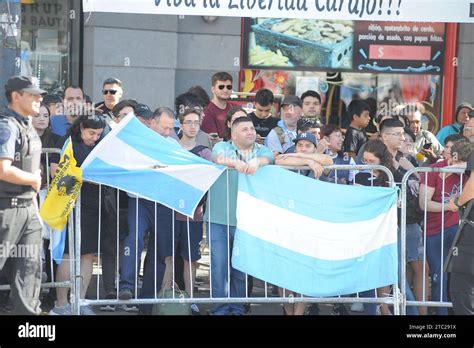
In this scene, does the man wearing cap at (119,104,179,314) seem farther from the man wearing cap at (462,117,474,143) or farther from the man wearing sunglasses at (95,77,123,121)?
the man wearing cap at (462,117,474,143)

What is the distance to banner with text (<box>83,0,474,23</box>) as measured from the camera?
362 inches

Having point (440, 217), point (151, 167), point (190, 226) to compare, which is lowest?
point (190, 226)

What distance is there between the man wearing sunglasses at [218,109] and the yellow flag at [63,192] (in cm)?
300

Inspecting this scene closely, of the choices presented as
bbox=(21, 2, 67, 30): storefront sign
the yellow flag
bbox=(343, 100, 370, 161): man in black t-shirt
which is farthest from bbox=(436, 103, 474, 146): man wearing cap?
bbox=(21, 2, 67, 30): storefront sign

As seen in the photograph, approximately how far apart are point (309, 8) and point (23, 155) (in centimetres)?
311

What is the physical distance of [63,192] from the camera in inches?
335

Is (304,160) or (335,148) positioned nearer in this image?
(304,160)

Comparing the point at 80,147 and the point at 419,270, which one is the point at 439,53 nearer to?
the point at 419,270

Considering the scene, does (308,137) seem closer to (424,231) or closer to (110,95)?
(424,231)

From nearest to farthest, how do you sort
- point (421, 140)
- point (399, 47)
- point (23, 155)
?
point (23, 155) < point (421, 140) < point (399, 47)

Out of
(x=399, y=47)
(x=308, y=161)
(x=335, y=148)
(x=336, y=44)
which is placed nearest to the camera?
(x=308, y=161)

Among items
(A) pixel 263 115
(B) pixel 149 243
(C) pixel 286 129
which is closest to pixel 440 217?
(C) pixel 286 129

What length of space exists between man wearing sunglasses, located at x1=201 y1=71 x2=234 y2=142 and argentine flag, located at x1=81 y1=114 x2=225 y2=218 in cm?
247
